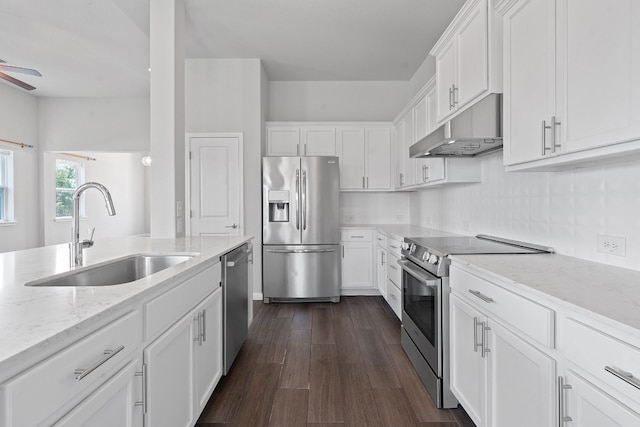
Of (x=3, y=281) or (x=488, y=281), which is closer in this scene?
(x=3, y=281)

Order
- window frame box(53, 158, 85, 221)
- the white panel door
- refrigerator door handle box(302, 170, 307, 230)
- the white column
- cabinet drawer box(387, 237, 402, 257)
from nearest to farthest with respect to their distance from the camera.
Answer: the white column, cabinet drawer box(387, 237, 402, 257), refrigerator door handle box(302, 170, 307, 230), the white panel door, window frame box(53, 158, 85, 221)

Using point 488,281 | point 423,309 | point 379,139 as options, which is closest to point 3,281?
point 488,281

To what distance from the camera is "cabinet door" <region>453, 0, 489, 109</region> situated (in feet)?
6.64

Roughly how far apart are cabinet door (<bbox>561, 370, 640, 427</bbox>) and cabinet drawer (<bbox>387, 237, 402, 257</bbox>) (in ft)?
7.04

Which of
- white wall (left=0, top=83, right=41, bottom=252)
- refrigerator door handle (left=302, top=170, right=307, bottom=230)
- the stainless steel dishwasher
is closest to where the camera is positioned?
the stainless steel dishwasher

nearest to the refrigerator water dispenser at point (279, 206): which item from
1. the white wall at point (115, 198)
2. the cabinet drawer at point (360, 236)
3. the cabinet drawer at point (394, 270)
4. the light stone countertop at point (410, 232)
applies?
the cabinet drawer at point (360, 236)

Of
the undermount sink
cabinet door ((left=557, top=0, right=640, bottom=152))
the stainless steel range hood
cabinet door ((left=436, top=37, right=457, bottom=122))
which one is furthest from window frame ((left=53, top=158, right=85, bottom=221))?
cabinet door ((left=557, top=0, right=640, bottom=152))

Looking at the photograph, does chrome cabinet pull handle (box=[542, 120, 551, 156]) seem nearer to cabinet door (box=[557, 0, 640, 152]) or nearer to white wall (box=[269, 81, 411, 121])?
cabinet door (box=[557, 0, 640, 152])

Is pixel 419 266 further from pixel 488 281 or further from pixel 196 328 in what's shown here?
pixel 196 328

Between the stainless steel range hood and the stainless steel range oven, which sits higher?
the stainless steel range hood

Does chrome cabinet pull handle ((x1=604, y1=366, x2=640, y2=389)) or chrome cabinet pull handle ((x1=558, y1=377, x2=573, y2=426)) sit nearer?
chrome cabinet pull handle ((x1=604, y1=366, x2=640, y2=389))

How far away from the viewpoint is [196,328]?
175 centimetres

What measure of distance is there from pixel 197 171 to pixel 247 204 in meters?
0.74

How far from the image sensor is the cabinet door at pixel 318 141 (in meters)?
4.53
